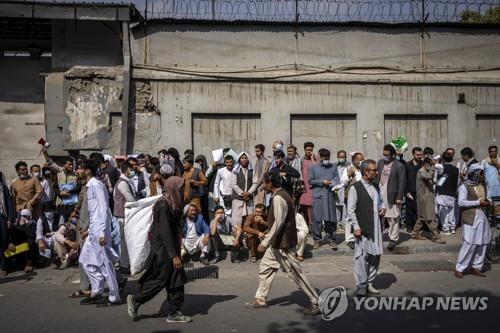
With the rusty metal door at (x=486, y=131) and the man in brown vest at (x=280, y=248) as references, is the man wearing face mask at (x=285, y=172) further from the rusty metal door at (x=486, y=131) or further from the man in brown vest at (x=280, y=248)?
the rusty metal door at (x=486, y=131)

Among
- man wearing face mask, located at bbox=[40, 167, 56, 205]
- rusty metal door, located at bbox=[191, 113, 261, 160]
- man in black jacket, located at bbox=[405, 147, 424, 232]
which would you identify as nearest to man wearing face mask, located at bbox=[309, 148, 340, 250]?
man in black jacket, located at bbox=[405, 147, 424, 232]

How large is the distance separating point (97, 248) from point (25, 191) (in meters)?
3.81

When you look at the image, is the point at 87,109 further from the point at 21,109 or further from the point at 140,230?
the point at 140,230

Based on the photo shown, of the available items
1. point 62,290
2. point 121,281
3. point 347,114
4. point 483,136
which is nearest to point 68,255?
point 62,290

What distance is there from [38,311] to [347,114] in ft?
31.0

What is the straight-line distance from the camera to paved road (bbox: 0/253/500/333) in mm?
6262

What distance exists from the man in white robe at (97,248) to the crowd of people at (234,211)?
0.01m

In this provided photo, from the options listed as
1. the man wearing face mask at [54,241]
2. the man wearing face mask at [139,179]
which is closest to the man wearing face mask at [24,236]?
the man wearing face mask at [54,241]

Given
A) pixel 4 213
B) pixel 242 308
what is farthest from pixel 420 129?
pixel 4 213

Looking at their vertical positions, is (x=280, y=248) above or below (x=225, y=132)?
below

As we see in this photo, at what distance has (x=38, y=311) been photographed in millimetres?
7137

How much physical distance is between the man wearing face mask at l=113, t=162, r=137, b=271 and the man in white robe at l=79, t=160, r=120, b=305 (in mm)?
1765

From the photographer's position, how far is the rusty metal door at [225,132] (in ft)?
45.6

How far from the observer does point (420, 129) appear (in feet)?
48.1
